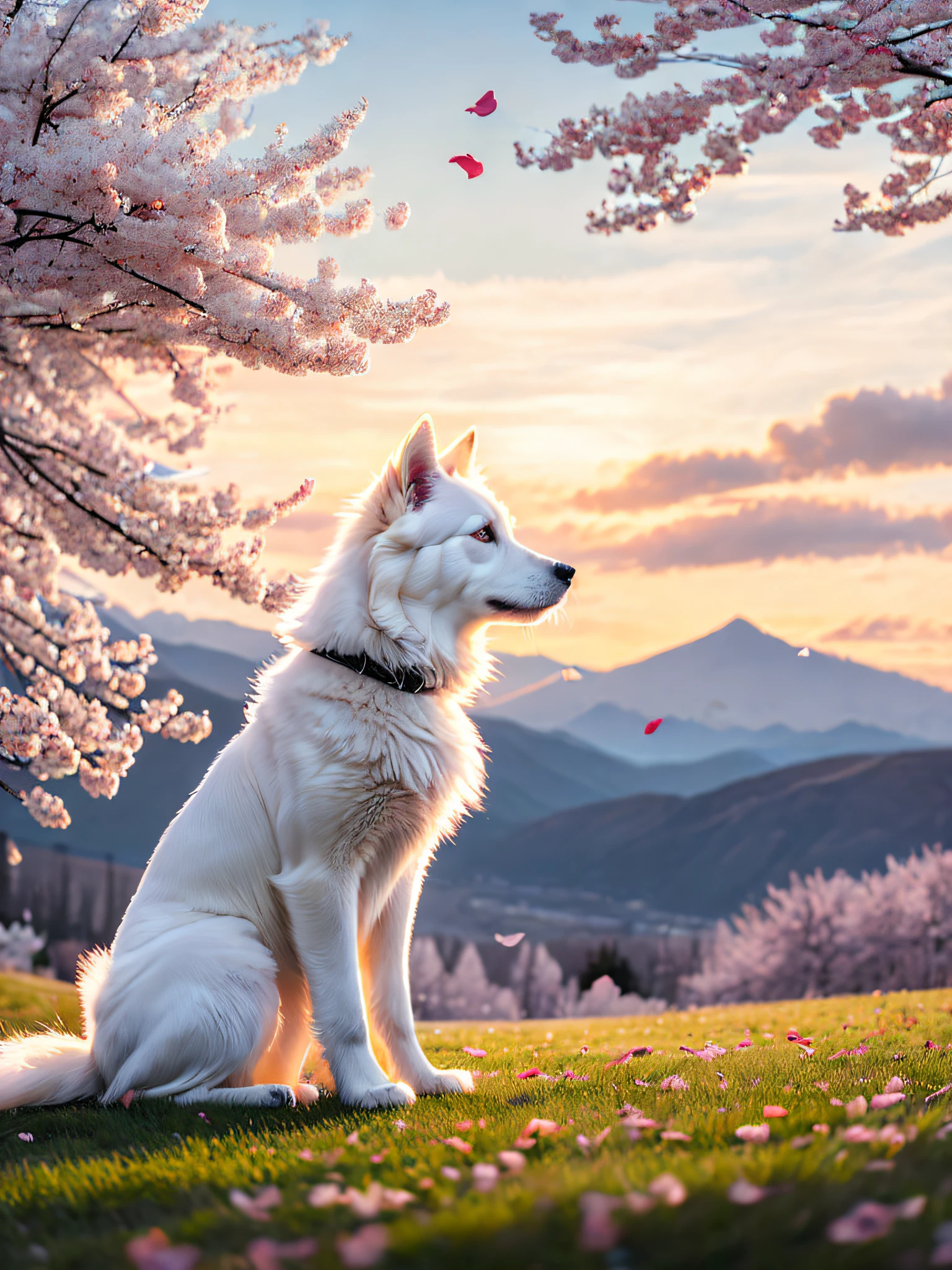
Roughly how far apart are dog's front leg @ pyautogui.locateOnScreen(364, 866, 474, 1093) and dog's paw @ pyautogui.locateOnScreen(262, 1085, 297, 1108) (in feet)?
1.97

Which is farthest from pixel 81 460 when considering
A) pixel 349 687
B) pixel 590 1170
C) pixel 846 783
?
pixel 846 783

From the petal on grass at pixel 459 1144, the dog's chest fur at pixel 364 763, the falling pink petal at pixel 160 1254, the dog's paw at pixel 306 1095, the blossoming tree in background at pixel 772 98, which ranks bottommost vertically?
the dog's paw at pixel 306 1095

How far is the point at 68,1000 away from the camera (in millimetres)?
15148

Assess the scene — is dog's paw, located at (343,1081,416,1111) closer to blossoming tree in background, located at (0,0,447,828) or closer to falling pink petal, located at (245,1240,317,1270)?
falling pink petal, located at (245,1240,317,1270)

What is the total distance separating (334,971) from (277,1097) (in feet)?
2.06

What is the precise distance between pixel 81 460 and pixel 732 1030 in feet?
29.0

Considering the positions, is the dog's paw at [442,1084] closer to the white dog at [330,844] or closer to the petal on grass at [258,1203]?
the white dog at [330,844]

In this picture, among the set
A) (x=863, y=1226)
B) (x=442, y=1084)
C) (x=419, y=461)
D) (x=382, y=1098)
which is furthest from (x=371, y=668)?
(x=863, y=1226)

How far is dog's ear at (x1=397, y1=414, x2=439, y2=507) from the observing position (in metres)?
4.71

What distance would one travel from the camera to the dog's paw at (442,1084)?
4859 millimetres

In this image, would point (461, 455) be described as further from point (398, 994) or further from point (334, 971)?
point (398, 994)

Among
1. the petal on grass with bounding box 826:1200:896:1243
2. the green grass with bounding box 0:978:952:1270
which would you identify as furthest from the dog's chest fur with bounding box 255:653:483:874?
the petal on grass with bounding box 826:1200:896:1243

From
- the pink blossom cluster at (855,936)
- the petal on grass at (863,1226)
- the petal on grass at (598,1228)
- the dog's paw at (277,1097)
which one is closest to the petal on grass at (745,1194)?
the petal on grass at (863,1226)

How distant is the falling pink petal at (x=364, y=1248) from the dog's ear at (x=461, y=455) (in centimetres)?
376
